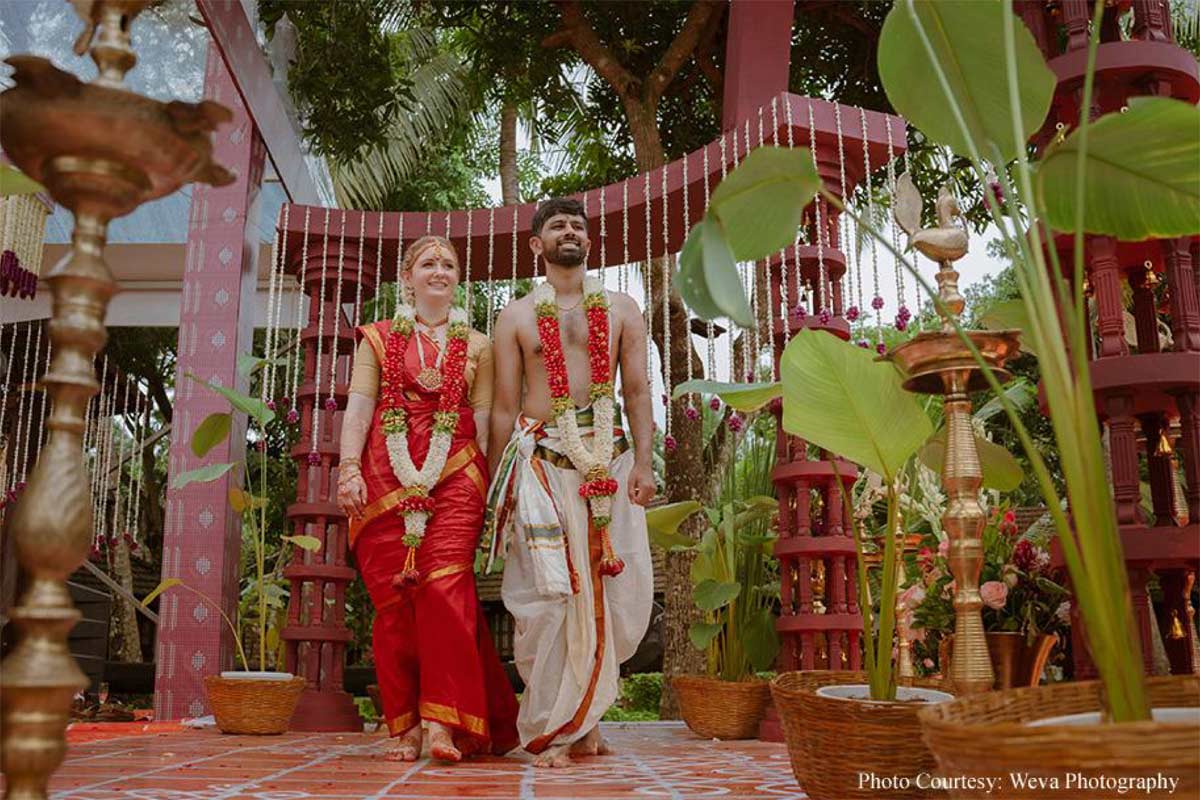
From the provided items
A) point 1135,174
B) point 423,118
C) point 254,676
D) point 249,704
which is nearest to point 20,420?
point 423,118

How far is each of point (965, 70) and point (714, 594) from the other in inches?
117

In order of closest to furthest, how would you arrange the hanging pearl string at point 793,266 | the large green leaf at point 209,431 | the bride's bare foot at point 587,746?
the bride's bare foot at point 587,746 < the hanging pearl string at point 793,266 < the large green leaf at point 209,431

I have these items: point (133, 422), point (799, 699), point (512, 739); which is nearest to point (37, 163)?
point (799, 699)

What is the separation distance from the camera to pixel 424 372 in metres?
4.15

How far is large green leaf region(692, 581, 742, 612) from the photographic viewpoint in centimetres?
462

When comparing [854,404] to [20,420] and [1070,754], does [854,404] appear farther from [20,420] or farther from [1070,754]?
[20,420]

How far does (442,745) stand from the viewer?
11.8 feet

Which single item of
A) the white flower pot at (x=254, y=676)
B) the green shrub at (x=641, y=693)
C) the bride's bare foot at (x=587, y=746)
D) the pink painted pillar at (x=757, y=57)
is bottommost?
the green shrub at (x=641, y=693)

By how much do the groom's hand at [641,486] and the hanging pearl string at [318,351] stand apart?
7.75ft

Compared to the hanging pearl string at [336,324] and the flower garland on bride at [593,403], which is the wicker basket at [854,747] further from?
the hanging pearl string at [336,324]

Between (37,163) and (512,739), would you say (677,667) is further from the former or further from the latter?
(37,163)

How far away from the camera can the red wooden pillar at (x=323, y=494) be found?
5535mm

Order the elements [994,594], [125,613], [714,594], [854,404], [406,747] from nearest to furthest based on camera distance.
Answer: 1. [854,404]
2. [994,594]
3. [406,747]
4. [714,594]
5. [125,613]

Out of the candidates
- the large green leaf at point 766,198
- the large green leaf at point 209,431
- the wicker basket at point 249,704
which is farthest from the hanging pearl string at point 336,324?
the large green leaf at point 766,198
